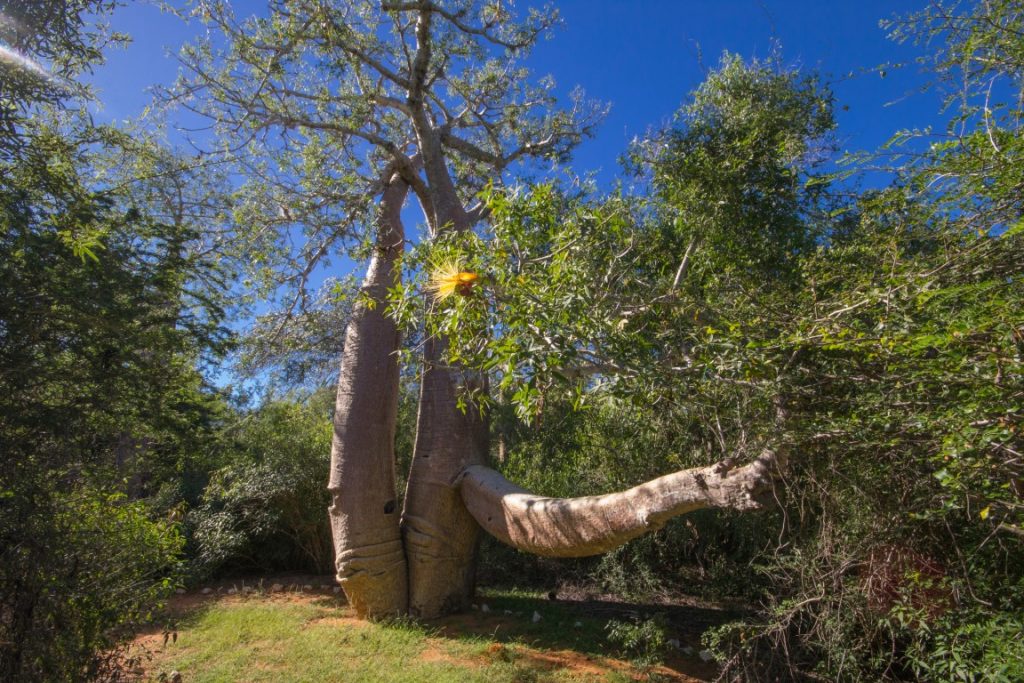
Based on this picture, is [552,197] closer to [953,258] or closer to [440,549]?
[953,258]

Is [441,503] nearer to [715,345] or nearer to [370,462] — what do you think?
[370,462]

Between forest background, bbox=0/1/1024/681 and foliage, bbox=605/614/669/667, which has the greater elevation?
forest background, bbox=0/1/1024/681

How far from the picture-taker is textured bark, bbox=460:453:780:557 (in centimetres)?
323

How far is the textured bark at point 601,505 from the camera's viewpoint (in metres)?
3.23

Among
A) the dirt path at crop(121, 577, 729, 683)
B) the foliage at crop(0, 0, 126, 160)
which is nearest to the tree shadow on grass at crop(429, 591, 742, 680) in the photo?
the dirt path at crop(121, 577, 729, 683)

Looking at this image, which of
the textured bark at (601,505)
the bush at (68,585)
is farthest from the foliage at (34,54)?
the textured bark at (601,505)

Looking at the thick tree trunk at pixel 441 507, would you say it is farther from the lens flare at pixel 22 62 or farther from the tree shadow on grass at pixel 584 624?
the lens flare at pixel 22 62

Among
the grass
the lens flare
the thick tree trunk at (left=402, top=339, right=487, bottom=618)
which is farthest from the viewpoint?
the thick tree trunk at (left=402, top=339, right=487, bottom=618)

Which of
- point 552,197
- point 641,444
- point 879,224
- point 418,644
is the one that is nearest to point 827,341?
point 879,224

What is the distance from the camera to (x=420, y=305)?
11.1 ft

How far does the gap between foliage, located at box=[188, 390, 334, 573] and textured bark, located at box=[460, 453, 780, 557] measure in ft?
8.96

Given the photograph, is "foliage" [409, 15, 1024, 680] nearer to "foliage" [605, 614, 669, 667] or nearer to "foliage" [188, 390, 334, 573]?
"foliage" [605, 614, 669, 667]

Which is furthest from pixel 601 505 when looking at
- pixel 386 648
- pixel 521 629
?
pixel 386 648

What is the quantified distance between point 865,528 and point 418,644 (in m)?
3.54
